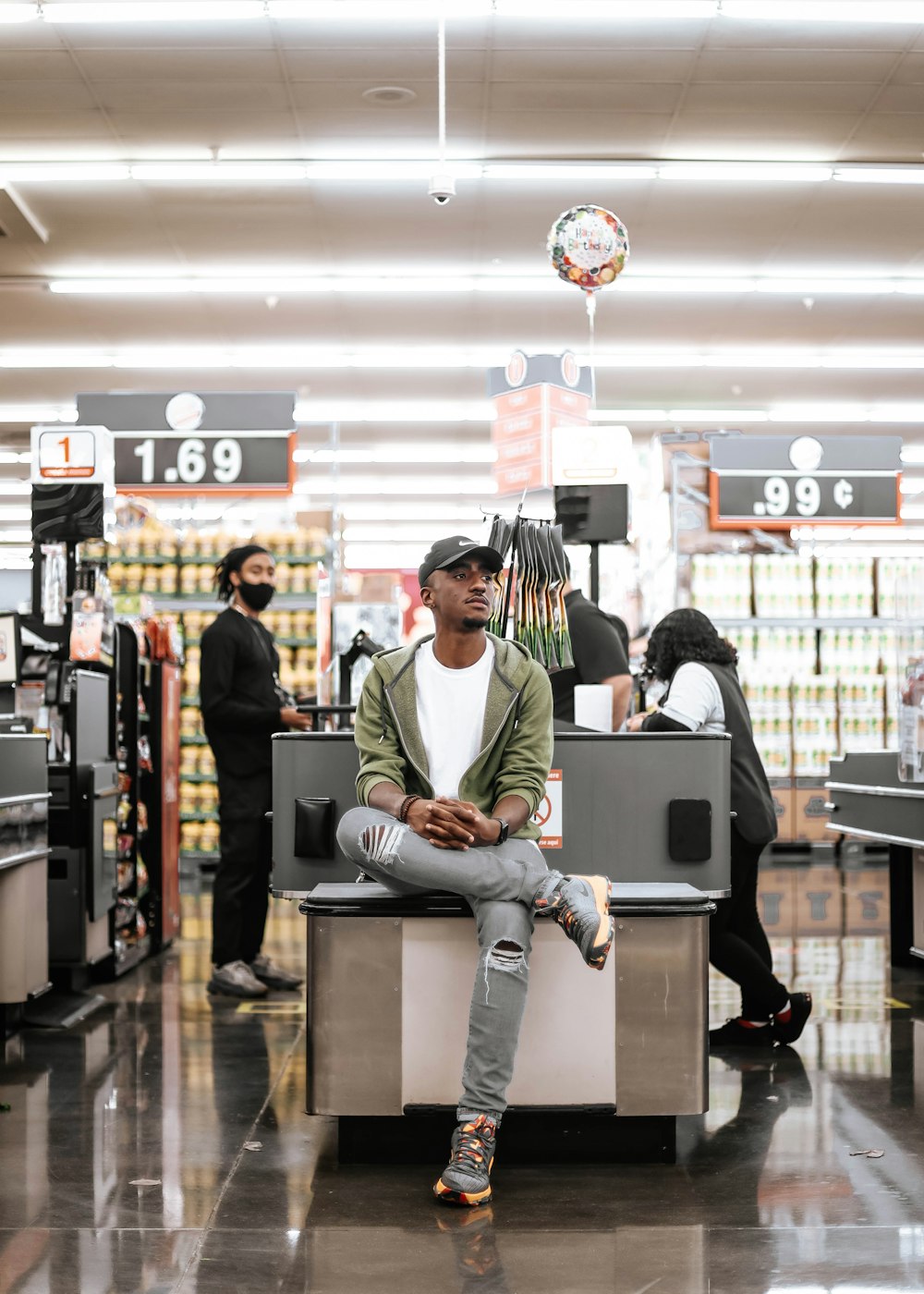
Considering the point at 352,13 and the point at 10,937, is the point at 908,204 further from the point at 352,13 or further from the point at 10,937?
the point at 10,937

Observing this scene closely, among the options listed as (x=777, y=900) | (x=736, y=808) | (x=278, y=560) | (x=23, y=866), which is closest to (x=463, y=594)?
(x=736, y=808)

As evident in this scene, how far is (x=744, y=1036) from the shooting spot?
4941 millimetres

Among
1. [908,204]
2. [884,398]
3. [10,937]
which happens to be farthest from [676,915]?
[884,398]

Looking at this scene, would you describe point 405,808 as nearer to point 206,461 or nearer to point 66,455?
point 66,455

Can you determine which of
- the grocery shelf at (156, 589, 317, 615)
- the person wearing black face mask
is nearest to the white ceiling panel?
the grocery shelf at (156, 589, 317, 615)

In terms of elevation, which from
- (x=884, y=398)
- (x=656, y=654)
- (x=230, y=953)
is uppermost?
(x=884, y=398)

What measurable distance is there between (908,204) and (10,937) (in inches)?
323

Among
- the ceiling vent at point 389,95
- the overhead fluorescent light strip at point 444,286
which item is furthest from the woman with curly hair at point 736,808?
the overhead fluorescent light strip at point 444,286

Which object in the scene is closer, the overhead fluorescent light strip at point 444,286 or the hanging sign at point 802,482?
the hanging sign at point 802,482

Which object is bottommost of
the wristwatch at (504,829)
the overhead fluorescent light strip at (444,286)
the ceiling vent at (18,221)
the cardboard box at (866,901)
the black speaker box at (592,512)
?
the cardboard box at (866,901)

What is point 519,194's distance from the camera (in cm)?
998

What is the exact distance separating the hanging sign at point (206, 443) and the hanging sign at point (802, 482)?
11.2ft

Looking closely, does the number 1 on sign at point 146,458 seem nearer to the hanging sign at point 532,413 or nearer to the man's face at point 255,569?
Answer: the man's face at point 255,569

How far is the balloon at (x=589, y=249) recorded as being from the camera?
21.8 feet
